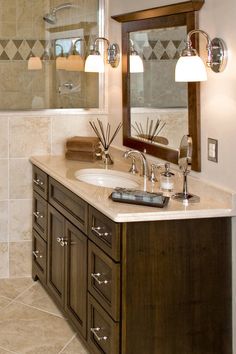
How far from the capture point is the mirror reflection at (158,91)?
309 cm

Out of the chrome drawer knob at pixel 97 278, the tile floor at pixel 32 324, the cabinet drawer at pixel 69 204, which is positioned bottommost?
the tile floor at pixel 32 324

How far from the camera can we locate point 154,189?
10.2 feet

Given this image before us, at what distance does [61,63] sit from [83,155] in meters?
0.73

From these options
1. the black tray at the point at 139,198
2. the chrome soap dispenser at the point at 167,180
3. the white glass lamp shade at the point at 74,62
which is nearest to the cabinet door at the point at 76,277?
the black tray at the point at 139,198

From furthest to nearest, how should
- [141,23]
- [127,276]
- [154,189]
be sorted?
[141,23] → [154,189] → [127,276]

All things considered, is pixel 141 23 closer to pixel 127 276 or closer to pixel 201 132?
pixel 201 132

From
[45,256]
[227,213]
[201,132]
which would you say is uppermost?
[201,132]

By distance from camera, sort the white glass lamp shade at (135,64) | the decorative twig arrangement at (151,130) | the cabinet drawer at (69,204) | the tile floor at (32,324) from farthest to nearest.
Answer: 1. the white glass lamp shade at (135,64)
2. the decorative twig arrangement at (151,130)
3. the tile floor at (32,324)
4. the cabinet drawer at (69,204)

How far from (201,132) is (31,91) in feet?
5.62

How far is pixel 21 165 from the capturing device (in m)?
4.25

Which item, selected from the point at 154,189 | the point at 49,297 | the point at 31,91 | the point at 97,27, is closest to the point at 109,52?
the point at 97,27

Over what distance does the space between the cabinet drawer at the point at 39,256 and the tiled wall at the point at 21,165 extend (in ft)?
0.42

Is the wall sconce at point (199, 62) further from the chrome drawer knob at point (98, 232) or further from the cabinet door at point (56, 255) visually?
the cabinet door at point (56, 255)

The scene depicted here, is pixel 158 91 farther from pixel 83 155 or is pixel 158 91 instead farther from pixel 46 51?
pixel 46 51
